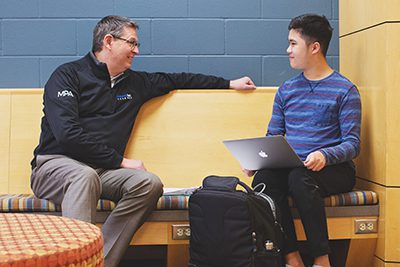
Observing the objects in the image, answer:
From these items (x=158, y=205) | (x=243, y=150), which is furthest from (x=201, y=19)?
(x=158, y=205)

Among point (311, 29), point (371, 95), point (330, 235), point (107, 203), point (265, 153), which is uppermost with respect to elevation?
point (311, 29)

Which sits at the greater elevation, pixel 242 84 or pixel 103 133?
pixel 242 84

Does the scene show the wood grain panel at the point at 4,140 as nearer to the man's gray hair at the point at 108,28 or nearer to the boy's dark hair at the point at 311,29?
the man's gray hair at the point at 108,28

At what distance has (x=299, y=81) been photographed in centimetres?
335

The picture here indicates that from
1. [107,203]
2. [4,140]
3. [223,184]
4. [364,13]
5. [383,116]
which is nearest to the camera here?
[223,184]

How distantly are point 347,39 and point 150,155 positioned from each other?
4.18ft

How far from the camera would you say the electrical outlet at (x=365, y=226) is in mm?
3182

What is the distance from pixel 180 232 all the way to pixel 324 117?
0.88 m

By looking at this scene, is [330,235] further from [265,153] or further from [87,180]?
[87,180]

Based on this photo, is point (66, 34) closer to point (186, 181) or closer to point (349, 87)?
point (186, 181)

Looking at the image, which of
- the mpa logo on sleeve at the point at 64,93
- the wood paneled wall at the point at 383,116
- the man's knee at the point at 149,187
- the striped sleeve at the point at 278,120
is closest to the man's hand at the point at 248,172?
the striped sleeve at the point at 278,120

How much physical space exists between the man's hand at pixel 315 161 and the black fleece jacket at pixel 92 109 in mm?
915

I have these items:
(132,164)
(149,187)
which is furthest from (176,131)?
(149,187)

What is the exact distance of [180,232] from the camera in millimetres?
3113
